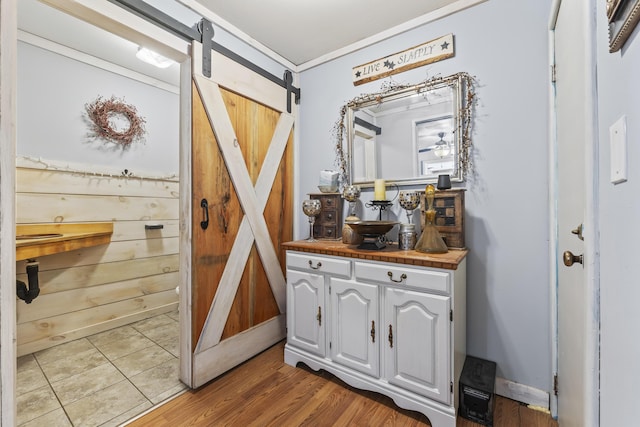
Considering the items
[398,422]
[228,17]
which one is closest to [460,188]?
[398,422]

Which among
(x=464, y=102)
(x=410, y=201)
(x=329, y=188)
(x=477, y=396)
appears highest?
(x=464, y=102)

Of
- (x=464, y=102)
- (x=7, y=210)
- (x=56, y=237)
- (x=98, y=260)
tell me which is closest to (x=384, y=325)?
(x=464, y=102)

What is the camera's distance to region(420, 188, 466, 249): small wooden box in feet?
5.52

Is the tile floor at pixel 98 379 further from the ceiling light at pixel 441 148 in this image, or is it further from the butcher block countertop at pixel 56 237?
the ceiling light at pixel 441 148

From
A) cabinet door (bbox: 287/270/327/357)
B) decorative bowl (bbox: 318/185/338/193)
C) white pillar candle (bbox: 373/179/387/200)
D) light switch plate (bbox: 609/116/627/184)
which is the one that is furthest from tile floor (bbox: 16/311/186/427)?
light switch plate (bbox: 609/116/627/184)

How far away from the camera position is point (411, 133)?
77.9 inches

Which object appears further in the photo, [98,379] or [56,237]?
[56,237]

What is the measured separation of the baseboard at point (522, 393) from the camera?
1.56 metres

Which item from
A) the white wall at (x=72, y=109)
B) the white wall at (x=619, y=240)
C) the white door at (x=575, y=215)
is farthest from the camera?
the white wall at (x=72, y=109)

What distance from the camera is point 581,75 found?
93 centimetres

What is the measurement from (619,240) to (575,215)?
0.63 meters

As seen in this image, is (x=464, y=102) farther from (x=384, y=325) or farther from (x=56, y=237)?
(x=56, y=237)

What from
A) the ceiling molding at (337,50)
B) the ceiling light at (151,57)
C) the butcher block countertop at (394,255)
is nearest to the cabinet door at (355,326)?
the butcher block countertop at (394,255)

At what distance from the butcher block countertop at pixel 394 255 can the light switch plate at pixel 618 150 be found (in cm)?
84
